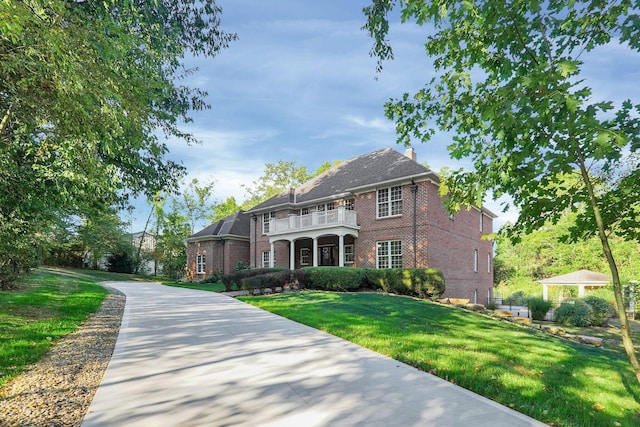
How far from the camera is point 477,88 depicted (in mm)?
5969

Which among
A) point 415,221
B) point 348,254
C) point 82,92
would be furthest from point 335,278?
point 82,92

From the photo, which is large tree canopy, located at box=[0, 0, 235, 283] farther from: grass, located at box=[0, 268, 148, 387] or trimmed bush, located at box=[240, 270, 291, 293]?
trimmed bush, located at box=[240, 270, 291, 293]

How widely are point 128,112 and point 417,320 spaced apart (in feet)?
26.9

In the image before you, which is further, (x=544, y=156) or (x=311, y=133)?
(x=311, y=133)

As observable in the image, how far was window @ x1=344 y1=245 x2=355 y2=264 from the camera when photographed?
22594 mm

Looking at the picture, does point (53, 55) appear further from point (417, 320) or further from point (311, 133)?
point (311, 133)

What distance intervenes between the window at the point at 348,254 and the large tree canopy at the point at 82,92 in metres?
13.5

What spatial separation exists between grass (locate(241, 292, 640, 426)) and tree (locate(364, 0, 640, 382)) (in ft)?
2.83

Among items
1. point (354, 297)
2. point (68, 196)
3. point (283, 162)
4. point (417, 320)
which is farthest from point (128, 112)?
point (283, 162)

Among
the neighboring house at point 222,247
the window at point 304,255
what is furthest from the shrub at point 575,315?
the neighboring house at point 222,247

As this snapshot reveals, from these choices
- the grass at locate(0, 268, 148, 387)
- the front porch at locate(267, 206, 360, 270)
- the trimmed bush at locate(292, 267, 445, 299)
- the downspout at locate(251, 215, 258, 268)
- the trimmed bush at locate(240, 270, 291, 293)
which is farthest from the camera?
the downspout at locate(251, 215, 258, 268)

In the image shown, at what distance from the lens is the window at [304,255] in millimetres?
26141

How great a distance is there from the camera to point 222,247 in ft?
103

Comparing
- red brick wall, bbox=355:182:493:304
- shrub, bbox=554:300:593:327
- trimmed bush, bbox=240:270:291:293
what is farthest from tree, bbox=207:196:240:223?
shrub, bbox=554:300:593:327
